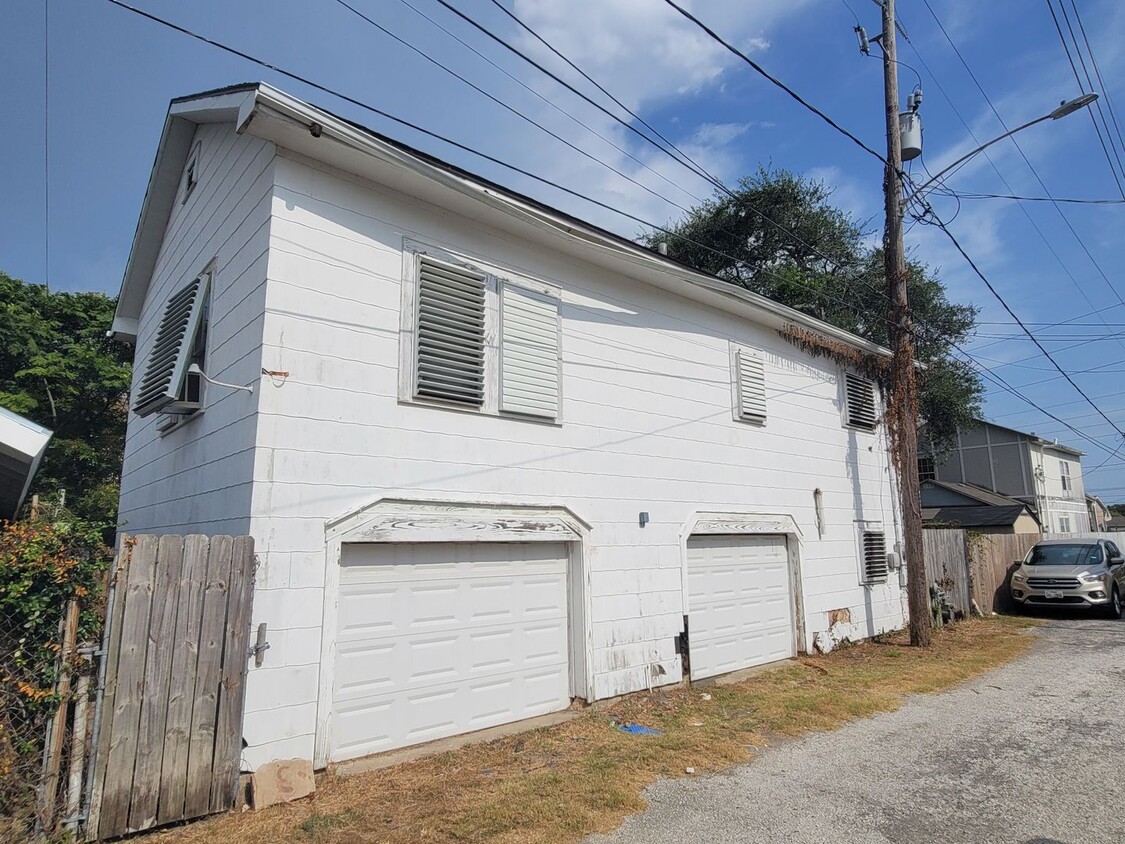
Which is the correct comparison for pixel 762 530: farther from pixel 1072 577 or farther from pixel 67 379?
pixel 67 379

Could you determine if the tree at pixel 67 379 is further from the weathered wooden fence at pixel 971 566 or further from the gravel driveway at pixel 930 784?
the weathered wooden fence at pixel 971 566

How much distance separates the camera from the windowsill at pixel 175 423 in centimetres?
668

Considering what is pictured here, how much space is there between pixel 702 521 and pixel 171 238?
325 inches

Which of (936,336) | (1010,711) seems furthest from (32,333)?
(936,336)

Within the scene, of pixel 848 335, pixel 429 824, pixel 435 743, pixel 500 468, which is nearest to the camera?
pixel 429 824

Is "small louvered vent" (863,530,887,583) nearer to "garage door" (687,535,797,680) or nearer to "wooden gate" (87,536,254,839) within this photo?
"garage door" (687,535,797,680)

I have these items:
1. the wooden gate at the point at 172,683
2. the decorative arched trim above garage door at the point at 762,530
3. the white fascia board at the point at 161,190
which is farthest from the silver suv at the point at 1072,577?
the white fascia board at the point at 161,190

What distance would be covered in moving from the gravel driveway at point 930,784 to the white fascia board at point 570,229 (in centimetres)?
551

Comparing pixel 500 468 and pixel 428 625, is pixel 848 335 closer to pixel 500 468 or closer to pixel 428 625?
pixel 500 468

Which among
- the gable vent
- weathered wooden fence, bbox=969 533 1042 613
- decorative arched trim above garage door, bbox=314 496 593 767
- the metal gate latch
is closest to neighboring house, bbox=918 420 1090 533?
weathered wooden fence, bbox=969 533 1042 613

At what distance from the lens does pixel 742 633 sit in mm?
9477

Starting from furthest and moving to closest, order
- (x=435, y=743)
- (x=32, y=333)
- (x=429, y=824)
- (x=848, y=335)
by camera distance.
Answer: (x=32, y=333)
(x=848, y=335)
(x=435, y=743)
(x=429, y=824)

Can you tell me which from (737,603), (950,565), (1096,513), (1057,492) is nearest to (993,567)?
(950,565)

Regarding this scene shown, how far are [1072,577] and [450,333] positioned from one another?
15.2 metres
